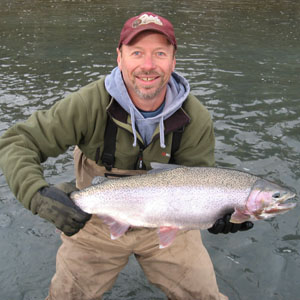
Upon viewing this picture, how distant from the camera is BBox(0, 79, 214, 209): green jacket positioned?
309 centimetres

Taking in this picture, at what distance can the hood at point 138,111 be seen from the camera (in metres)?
3.44

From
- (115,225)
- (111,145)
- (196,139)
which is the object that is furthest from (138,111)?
(115,225)

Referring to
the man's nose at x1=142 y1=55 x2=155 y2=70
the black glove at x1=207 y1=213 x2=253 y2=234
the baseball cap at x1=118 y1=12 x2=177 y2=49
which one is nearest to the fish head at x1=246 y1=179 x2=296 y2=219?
the black glove at x1=207 y1=213 x2=253 y2=234

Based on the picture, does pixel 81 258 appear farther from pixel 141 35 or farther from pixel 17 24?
pixel 17 24

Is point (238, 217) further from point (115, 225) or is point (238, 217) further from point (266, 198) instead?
point (115, 225)

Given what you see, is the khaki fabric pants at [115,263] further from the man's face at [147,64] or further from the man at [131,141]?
the man's face at [147,64]

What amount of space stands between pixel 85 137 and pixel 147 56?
953 mm

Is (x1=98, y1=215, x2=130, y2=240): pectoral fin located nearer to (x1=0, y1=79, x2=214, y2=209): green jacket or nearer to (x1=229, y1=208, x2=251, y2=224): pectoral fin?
(x1=0, y1=79, x2=214, y2=209): green jacket

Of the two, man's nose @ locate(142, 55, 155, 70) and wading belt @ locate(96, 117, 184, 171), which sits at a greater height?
man's nose @ locate(142, 55, 155, 70)

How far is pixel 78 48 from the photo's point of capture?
13422 mm

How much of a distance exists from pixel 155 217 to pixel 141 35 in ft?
5.39

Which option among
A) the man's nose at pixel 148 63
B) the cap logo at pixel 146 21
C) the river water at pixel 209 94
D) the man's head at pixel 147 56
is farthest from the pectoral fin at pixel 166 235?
the cap logo at pixel 146 21

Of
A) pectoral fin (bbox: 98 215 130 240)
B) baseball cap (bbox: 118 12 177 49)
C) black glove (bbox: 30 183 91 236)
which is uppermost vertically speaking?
baseball cap (bbox: 118 12 177 49)

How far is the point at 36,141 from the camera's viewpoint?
331 centimetres
